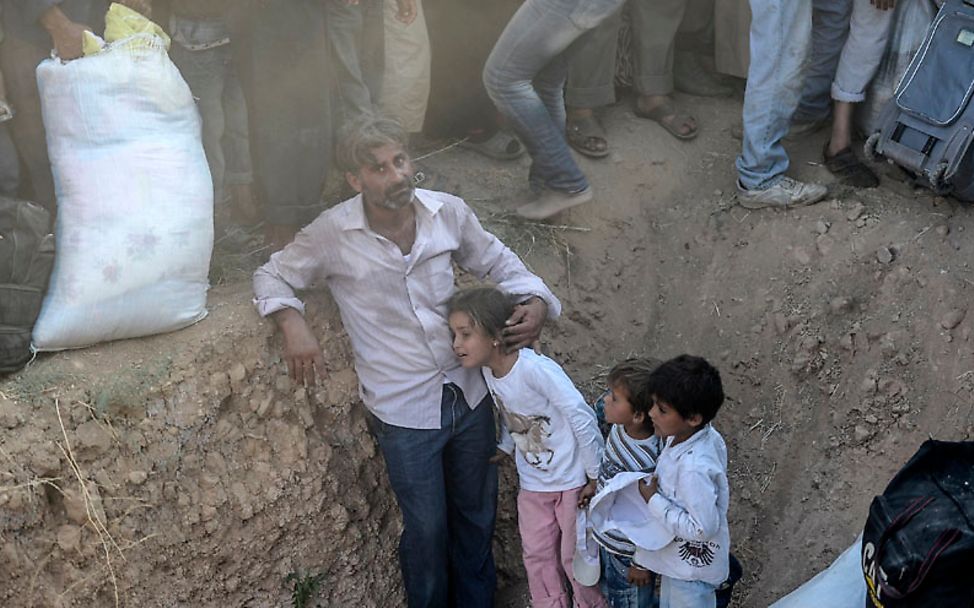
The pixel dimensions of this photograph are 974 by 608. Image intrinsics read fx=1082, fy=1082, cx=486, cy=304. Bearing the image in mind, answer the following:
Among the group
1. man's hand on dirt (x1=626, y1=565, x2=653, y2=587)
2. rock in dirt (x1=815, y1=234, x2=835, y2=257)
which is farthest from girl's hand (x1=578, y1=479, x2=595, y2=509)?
rock in dirt (x1=815, y1=234, x2=835, y2=257)

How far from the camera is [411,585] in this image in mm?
4000

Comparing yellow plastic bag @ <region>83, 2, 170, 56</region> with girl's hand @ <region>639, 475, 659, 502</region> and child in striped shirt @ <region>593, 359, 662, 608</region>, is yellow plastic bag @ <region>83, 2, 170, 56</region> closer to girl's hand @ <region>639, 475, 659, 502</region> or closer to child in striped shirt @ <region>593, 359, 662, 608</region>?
child in striped shirt @ <region>593, 359, 662, 608</region>

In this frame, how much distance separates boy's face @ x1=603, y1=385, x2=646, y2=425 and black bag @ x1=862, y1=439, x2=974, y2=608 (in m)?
0.92

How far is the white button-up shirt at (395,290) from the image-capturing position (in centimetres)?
358

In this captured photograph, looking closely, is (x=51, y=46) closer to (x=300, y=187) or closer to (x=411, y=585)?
(x=300, y=187)

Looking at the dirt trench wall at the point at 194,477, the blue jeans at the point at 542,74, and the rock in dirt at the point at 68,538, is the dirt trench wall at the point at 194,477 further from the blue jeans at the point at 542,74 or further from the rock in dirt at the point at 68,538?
the blue jeans at the point at 542,74

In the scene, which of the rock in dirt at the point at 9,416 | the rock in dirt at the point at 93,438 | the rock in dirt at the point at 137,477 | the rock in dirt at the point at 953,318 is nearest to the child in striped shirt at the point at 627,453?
the rock in dirt at the point at 953,318

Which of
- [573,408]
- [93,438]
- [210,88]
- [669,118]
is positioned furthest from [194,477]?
[669,118]

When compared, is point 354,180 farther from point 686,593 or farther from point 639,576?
point 686,593

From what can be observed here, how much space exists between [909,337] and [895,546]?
75.2 inches

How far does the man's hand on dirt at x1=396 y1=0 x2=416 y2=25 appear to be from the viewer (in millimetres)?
4363

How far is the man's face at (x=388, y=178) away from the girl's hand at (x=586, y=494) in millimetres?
1113

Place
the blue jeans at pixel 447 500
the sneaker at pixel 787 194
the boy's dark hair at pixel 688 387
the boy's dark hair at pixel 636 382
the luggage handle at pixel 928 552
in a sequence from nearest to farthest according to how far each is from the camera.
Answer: the luggage handle at pixel 928 552
the boy's dark hair at pixel 688 387
the boy's dark hair at pixel 636 382
the blue jeans at pixel 447 500
the sneaker at pixel 787 194

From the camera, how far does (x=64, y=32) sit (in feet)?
11.6
